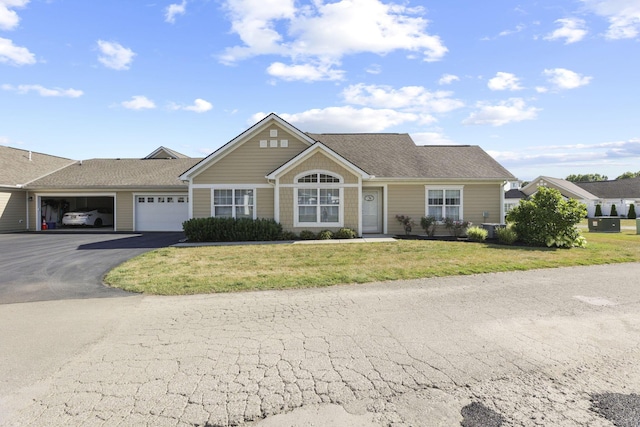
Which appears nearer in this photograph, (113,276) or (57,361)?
(57,361)

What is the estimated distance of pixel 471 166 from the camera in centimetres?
1983

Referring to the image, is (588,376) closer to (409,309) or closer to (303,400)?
(409,309)

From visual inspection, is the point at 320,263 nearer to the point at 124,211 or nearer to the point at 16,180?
the point at 124,211

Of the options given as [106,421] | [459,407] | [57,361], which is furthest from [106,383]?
[459,407]

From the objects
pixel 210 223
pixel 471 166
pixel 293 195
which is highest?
pixel 471 166

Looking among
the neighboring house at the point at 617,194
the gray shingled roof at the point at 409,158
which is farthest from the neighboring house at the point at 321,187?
the neighboring house at the point at 617,194

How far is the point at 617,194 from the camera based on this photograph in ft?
152

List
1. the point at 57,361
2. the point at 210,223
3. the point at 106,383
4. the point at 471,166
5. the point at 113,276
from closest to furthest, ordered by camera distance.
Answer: the point at 106,383 → the point at 57,361 → the point at 113,276 → the point at 210,223 → the point at 471,166

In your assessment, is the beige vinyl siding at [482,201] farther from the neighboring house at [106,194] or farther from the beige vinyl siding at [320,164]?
the neighboring house at [106,194]

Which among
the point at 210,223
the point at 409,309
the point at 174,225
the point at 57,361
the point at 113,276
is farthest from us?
the point at 174,225

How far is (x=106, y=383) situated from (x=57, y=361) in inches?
39.2

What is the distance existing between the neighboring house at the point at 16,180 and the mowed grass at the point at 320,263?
1409cm

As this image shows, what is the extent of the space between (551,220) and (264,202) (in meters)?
12.6

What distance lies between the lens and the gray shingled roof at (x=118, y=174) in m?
21.9
